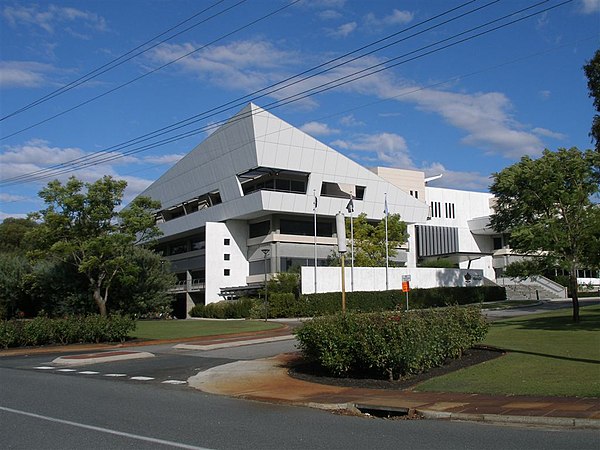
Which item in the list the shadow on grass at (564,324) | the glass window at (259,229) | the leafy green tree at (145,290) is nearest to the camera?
the shadow on grass at (564,324)

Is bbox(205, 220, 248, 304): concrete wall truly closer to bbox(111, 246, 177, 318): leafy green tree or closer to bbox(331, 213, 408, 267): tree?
bbox(111, 246, 177, 318): leafy green tree

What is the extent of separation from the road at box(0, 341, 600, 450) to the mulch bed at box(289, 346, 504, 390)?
2703 millimetres

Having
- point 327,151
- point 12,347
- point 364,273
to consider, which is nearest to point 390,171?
point 327,151

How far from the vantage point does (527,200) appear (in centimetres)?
2914

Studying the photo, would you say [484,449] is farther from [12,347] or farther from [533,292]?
[533,292]

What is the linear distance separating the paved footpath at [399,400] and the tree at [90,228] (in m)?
23.6

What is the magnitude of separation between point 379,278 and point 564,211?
28025 mm

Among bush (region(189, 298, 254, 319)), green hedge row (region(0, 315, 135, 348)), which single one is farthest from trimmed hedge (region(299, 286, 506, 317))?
green hedge row (region(0, 315, 135, 348))

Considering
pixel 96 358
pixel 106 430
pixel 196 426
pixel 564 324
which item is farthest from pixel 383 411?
pixel 564 324

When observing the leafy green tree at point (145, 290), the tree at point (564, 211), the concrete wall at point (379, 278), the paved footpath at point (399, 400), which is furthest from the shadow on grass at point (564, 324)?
the leafy green tree at point (145, 290)

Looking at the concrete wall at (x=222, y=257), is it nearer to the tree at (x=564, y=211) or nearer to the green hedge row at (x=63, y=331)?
the green hedge row at (x=63, y=331)

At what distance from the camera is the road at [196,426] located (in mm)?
8617

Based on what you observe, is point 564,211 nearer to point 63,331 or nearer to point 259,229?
point 63,331

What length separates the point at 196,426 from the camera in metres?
10.1
